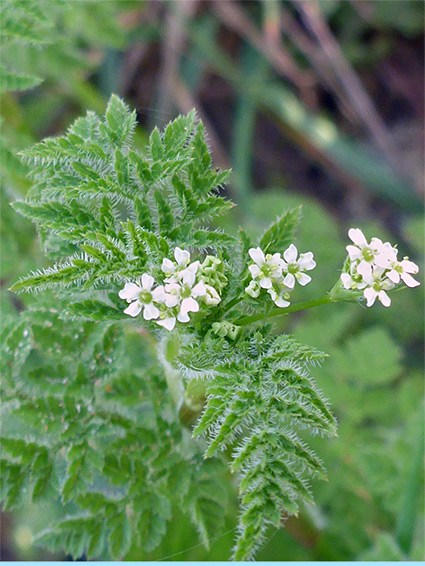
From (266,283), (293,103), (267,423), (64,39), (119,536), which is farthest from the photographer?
(293,103)

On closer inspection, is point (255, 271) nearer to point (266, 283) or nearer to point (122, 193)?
point (266, 283)

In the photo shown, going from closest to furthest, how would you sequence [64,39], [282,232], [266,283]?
[266,283] < [282,232] < [64,39]

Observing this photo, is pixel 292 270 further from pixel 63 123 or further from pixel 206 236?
pixel 63 123

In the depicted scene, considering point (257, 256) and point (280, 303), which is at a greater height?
point (257, 256)

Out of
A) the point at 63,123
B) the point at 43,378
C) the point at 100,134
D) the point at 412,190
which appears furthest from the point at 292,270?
the point at 63,123

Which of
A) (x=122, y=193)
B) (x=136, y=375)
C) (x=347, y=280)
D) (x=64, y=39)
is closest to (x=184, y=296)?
(x=122, y=193)

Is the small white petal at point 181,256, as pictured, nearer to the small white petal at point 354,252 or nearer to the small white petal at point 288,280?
the small white petal at point 288,280

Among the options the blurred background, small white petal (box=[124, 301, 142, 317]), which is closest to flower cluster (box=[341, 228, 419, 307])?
small white petal (box=[124, 301, 142, 317])
